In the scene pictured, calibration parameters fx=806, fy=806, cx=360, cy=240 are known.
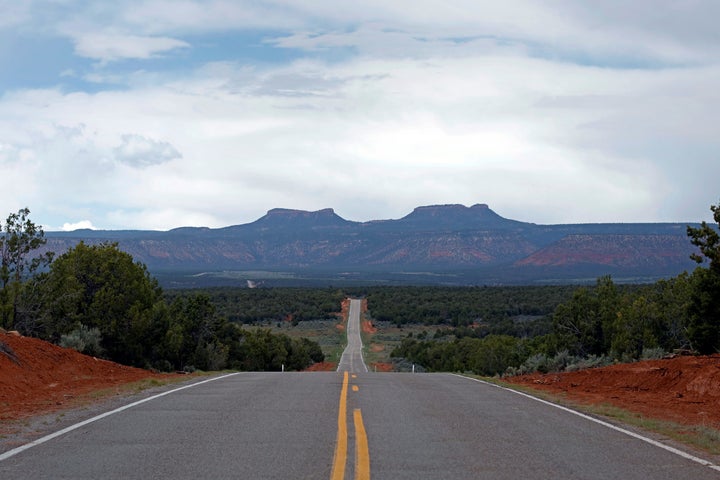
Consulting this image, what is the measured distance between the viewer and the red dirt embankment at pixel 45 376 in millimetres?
15133

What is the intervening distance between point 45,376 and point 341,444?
1161cm

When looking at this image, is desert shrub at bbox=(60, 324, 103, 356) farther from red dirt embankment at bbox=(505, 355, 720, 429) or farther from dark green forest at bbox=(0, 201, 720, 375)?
red dirt embankment at bbox=(505, 355, 720, 429)

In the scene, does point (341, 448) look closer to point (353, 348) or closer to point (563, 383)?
point (563, 383)

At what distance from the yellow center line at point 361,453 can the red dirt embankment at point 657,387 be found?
6.05 m

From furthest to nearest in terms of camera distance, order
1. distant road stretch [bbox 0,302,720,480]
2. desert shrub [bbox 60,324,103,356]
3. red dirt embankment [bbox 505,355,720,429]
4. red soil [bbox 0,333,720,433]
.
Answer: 1. desert shrub [bbox 60,324,103,356]
2. red dirt embankment [bbox 505,355,720,429]
3. red soil [bbox 0,333,720,433]
4. distant road stretch [bbox 0,302,720,480]

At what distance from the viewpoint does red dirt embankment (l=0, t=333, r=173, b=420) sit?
1513cm

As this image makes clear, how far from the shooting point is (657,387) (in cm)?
1934

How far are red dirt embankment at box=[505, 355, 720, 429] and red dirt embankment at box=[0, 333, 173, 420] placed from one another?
10908 millimetres

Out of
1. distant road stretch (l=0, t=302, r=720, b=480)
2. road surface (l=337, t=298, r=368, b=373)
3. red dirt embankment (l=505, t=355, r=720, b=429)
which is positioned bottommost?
road surface (l=337, t=298, r=368, b=373)

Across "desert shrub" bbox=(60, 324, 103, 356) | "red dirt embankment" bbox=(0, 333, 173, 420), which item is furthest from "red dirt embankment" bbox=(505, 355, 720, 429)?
"desert shrub" bbox=(60, 324, 103, 356)

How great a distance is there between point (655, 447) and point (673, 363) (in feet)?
35.4

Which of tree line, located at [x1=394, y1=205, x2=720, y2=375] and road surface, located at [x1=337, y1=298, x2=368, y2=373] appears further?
road surface, located at [x1=337, y1=298, x2=368, y2=373]

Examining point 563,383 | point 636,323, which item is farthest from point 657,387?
point 636,323

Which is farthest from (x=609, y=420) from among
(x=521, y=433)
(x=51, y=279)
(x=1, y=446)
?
(x=51, y=279)
